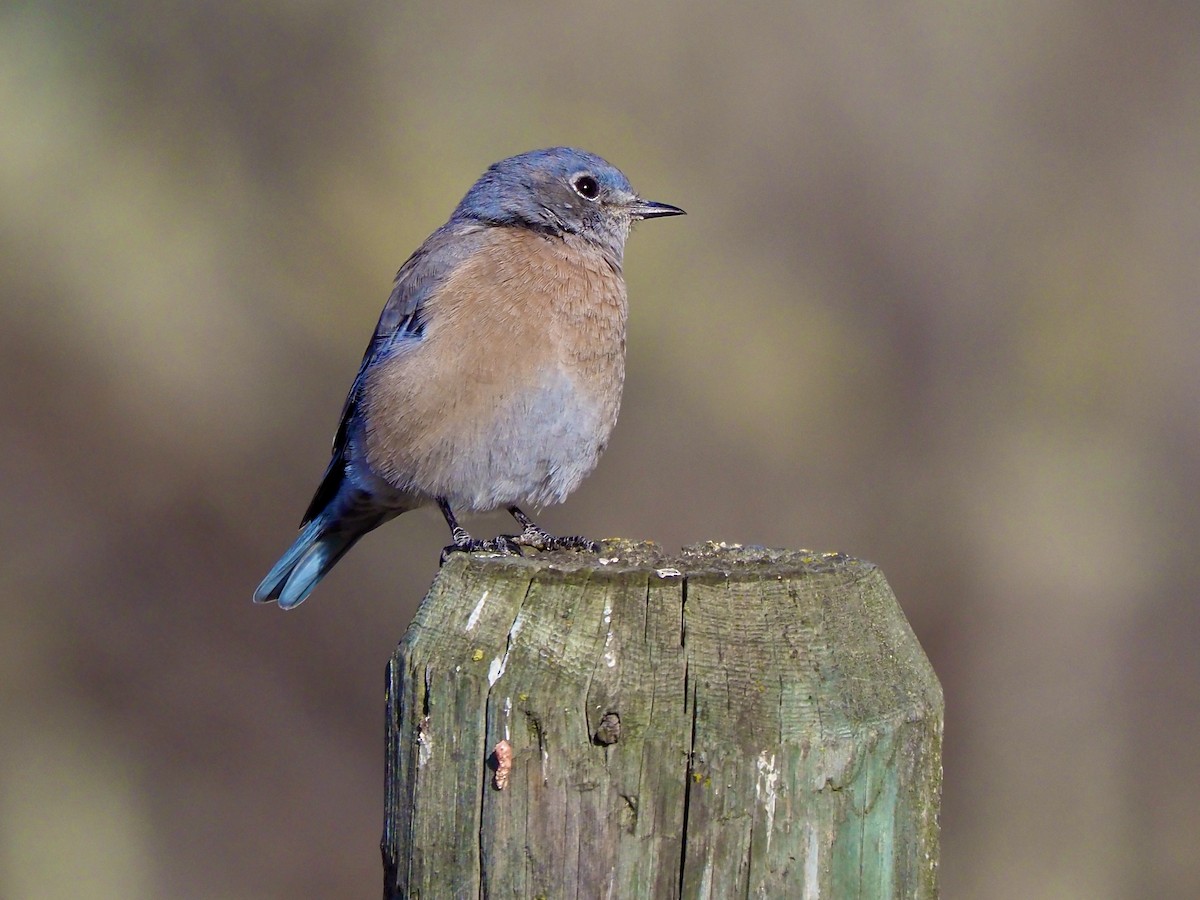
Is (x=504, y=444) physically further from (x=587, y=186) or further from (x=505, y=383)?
(x=587, y=186)

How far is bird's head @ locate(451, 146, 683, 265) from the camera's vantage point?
4961 mm

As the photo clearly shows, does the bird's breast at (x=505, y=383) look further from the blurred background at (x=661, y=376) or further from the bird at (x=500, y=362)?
the blurred background at (x=661, y=376)

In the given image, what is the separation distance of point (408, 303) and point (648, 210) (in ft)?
3.52

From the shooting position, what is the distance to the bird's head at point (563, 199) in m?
4.96

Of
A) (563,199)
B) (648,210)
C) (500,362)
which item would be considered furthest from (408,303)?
(648,210)

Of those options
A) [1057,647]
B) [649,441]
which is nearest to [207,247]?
[649,441]

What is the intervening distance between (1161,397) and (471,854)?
238 inches

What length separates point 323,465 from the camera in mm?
7008

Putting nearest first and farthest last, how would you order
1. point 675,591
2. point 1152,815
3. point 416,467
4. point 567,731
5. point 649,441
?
1. point 567,731
2. point 675,591
3. point 416,467
4. point 1152,815
5. point 649,441

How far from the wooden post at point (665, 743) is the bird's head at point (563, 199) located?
2890mm

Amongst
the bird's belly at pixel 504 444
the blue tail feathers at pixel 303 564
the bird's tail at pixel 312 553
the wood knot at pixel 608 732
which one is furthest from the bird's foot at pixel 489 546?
the wood knot at pixel 608 732

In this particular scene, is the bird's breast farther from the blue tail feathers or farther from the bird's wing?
the blue tail feathers

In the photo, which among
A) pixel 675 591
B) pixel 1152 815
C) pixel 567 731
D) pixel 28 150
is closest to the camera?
pixel 567 731

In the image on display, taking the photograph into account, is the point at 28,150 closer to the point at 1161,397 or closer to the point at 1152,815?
the point at 1161,397
